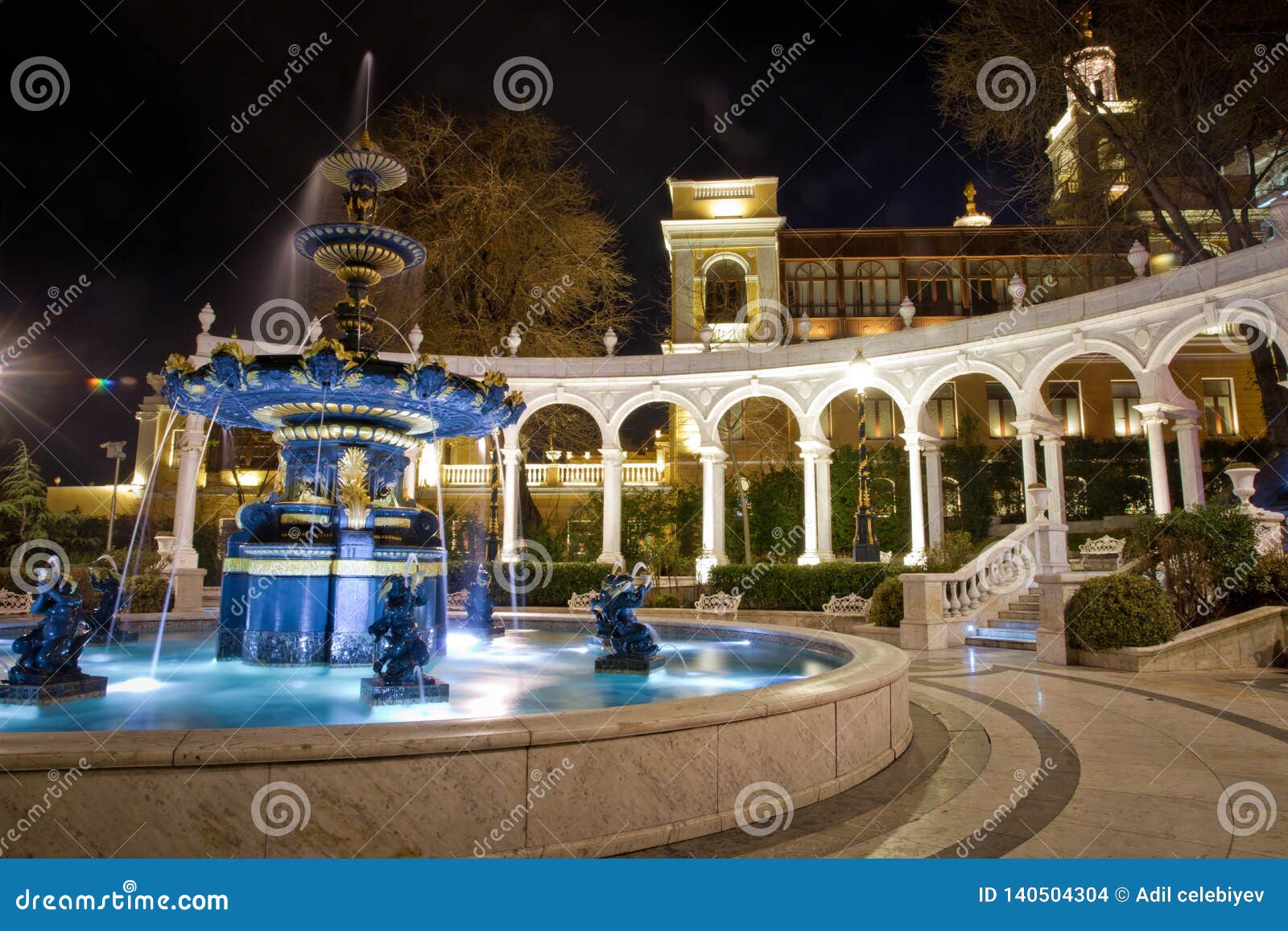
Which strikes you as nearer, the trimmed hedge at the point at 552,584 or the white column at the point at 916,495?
the trimmed hedge at the point at 552,584

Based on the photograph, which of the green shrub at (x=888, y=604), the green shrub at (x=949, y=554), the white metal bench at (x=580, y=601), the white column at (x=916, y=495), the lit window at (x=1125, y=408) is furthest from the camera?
the lit window at (x=1125, y=408)

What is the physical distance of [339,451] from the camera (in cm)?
834

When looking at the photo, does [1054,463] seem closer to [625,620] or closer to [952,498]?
[952,498]

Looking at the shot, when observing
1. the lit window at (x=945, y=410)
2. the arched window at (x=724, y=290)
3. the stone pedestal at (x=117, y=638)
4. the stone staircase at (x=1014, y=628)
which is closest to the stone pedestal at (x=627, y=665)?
the stone pedestal at (x=117, y=638)

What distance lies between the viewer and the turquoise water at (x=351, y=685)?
5031 mm

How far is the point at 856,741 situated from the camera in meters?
5.08

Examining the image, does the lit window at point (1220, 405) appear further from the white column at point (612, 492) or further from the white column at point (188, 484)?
the white column at point (188, 484)

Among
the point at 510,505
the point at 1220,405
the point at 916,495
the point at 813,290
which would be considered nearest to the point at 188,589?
the point at 510,505

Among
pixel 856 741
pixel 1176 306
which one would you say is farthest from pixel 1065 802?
pixel 1176 306

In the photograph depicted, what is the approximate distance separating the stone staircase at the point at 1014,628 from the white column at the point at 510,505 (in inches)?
495

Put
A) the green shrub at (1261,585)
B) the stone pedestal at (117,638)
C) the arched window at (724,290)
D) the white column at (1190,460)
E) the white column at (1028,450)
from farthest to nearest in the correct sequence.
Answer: the arched window at (724,290), the white column at (1028,450), the white column at (1190,460), the green shrub at (1261,585), the stone pedestal at (117,638)

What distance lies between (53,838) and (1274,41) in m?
27.0

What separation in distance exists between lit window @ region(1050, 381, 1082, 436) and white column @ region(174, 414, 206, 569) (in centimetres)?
3445

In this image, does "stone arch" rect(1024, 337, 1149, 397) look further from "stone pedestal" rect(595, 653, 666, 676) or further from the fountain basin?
the fountain basin
